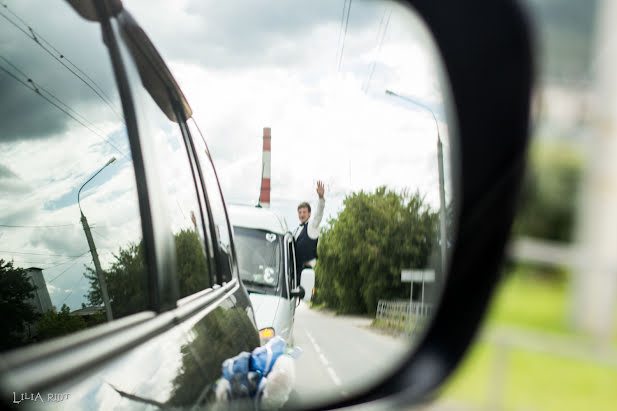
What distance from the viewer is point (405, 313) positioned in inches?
80.4

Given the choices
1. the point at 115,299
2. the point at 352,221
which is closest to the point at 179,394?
the point at 115,299

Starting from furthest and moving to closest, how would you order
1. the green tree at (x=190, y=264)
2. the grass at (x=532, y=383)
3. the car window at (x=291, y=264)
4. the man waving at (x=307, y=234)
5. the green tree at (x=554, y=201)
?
the green tree at (x=554, y=201)
the grass at (x=532, y=383)
the car window at (x=291, y=264)
the man waving at (x=307, y=234)
the green tree at (x=190, y=264)

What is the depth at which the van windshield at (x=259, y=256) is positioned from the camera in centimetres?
328

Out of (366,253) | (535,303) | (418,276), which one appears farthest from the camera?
(535,303)

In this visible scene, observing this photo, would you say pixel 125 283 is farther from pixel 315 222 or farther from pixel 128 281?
pixel 315 222

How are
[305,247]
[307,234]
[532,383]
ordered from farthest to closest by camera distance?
[532,383] → [305,247] → [307,234]

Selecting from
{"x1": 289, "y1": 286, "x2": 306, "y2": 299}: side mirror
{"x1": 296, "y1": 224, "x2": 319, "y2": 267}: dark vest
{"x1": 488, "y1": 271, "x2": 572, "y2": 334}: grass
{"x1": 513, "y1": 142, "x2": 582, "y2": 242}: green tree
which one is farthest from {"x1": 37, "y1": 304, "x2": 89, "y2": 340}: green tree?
{"x1": 513, "y1": 142, "x2": 582, "y2": 242}: green tree

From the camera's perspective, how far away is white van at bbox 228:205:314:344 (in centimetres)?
316

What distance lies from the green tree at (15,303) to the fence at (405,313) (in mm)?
938

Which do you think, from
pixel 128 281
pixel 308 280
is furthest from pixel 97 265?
pixel 308 280

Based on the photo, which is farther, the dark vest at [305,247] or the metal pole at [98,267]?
the dark vest at [305,247]

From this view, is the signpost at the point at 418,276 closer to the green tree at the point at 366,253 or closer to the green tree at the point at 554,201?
the green tree at the point at 366,253

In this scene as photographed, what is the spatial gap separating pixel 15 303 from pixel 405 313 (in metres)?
1.55

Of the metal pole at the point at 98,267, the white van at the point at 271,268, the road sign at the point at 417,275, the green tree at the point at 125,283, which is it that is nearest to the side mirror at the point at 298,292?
the white van at the point at 271,268
